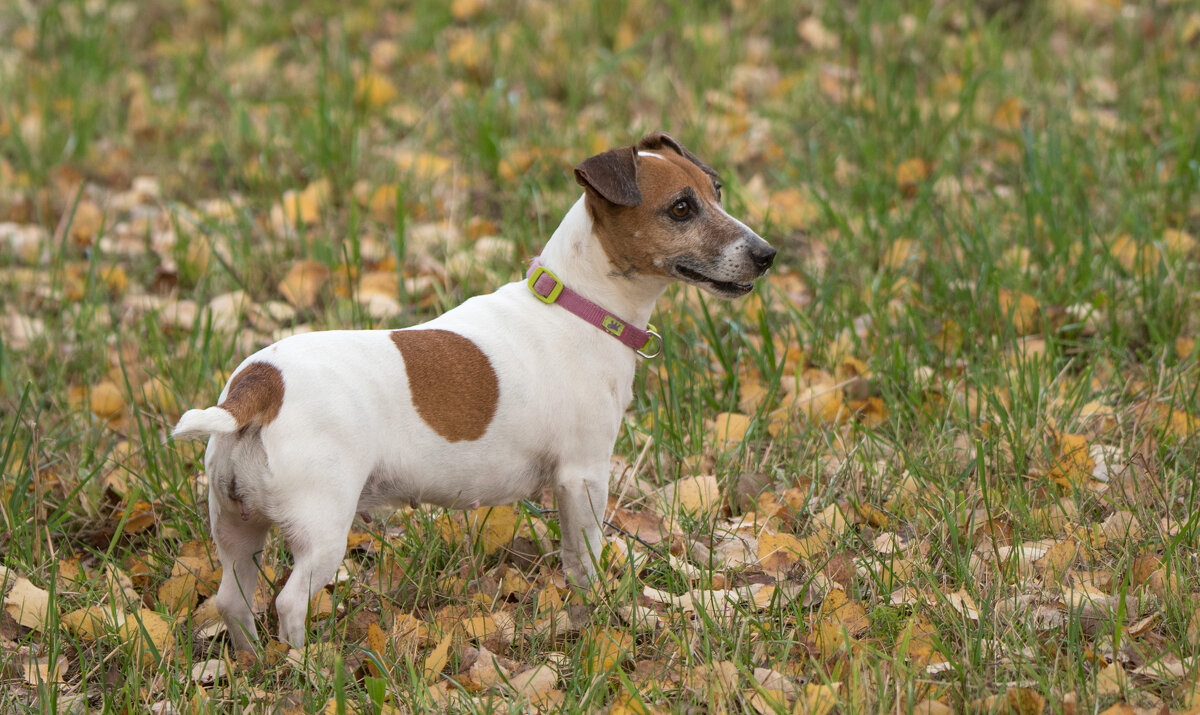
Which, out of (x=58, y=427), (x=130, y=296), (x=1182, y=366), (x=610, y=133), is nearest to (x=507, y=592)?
(x=58, y=427)

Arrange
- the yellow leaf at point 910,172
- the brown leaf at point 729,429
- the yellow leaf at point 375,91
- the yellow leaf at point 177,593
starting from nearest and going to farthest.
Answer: the yellow leaf at point 177,593
the brown leaf at point 729,429
the yellow leaf at point 910,172
the yellow leaf at point 375,91

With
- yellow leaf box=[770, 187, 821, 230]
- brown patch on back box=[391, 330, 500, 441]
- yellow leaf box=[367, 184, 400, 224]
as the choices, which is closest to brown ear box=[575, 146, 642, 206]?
brown patch on back box=[391, 330, 500, 441]

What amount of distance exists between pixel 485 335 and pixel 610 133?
344 cm

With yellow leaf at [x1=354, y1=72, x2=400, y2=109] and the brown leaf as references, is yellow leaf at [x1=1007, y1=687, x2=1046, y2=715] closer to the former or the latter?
the brown leaf

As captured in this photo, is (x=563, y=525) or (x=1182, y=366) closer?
(x=563, y=525)

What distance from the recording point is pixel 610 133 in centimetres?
629

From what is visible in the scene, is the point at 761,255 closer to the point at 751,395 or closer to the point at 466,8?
the point at 751,395

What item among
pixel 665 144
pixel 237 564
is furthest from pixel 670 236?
pixel 237 564

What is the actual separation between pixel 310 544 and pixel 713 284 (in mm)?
1203

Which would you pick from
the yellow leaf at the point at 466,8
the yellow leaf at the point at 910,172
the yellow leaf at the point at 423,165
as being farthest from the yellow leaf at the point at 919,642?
the yellow leaf at the point at 466,8

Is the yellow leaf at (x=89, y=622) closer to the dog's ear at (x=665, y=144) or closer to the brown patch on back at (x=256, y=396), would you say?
the brown patch on back at (x=256, y=396)

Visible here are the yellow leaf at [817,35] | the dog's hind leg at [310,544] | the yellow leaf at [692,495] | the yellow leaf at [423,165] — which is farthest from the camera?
the yellow leaf at [817,35]

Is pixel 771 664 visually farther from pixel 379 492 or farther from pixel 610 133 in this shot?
pixel 610 133

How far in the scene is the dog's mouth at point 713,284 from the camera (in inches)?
123
